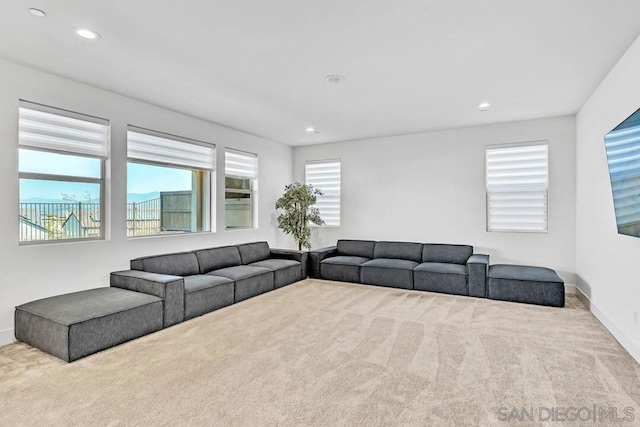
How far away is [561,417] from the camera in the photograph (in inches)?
80.5

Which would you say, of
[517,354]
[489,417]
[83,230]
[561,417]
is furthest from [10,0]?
[517,354]

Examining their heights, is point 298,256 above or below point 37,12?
below

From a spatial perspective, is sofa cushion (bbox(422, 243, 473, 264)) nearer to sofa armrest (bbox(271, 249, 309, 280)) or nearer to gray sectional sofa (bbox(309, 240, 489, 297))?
gray sectional sofa (bbox(309, 240, 489, 297))

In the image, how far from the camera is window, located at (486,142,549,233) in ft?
17.3

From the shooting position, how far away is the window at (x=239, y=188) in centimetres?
590

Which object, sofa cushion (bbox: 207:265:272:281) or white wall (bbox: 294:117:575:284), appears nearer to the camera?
sofa cushion (bbox: 207:265:272:281)

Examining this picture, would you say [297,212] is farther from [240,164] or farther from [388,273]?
[388,273]

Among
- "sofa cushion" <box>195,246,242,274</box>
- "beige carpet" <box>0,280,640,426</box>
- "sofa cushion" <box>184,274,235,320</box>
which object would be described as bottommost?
"beige carpet" <box>0,280,640,426</box>

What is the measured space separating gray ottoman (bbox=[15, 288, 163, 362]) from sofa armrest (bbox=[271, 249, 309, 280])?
2745 millimetres

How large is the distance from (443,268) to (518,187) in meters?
1.78

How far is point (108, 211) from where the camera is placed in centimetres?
410

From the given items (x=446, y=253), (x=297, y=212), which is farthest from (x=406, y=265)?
(x=297, y=212)

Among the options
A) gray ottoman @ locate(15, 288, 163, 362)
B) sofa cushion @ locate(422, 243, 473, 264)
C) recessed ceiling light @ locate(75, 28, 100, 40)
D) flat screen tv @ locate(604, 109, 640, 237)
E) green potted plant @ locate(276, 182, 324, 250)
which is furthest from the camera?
→ green potted plant @ locate(276, 182, 324, 250)

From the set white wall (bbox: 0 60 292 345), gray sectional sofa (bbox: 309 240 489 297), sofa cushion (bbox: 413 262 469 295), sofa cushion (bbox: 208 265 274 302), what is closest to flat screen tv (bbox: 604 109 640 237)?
gray sectional sofa (bbox: 309 240 489 297)
